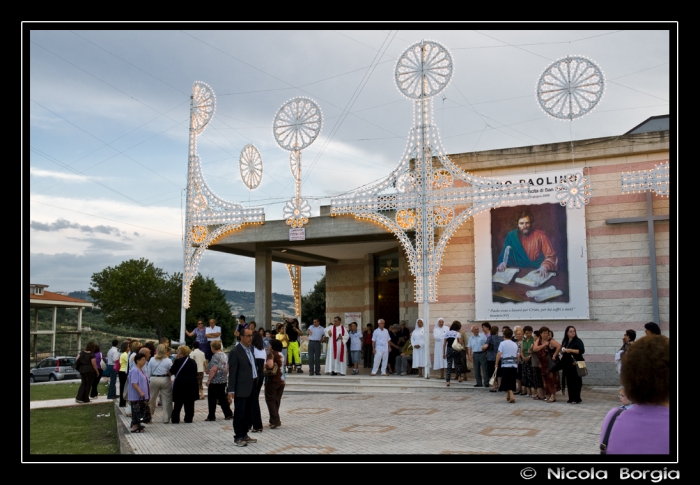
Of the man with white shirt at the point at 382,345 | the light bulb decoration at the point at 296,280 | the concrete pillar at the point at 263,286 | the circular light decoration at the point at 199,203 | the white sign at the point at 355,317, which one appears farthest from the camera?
the light bulb decoration at the point at 296,280

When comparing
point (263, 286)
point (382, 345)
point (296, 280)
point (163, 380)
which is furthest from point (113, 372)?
point (296, 280)

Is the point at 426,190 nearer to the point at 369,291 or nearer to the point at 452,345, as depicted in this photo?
the point at 452,345

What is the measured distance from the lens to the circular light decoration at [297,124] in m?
18.6

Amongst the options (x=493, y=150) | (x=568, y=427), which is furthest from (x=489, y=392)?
(x=493, y=150)

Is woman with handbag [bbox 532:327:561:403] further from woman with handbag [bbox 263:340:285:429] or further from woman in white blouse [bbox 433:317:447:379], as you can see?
woman with handbag [bbox 263:340:285:429]

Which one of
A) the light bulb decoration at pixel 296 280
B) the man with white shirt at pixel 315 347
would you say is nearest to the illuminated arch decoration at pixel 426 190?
the man with white shirt at pixel 315 347

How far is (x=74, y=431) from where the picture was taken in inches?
448

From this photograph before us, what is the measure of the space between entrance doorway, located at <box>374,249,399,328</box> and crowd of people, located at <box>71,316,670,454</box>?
2.46 metres

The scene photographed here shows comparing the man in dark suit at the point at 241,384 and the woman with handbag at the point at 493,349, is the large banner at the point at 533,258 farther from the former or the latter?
the man in dark suit at the point at 241,384

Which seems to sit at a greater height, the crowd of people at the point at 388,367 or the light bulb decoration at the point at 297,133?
the light bulb decoration at the point at 297,133

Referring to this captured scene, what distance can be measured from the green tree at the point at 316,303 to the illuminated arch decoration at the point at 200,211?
99.8 ft

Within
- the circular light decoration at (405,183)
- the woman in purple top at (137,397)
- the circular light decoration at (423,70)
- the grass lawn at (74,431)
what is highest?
the circular light decoration at (423,70)
